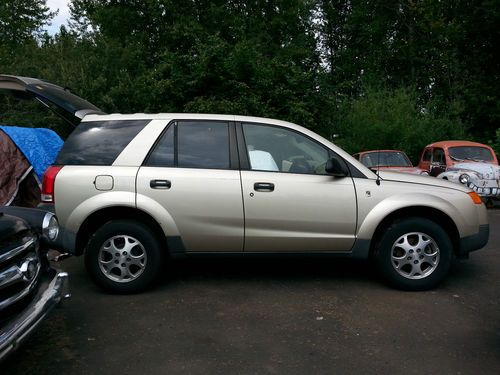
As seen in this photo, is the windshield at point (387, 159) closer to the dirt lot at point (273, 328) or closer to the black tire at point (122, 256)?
the dirt lot at point (273, 328)

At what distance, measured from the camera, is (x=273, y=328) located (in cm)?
381

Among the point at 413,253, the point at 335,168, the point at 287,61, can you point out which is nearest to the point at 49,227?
the point at 335,168

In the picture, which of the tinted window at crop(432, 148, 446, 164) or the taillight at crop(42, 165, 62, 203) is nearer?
the taillight at crop(42, 165, 62, 203)

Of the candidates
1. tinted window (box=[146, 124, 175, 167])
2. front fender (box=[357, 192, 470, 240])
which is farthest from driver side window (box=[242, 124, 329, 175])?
tinted window (box=[146, 124, 175, 167])

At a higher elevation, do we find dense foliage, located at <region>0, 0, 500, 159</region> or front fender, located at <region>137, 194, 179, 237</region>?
dense foliage, located at <region>0, 0, 500, 159</region>

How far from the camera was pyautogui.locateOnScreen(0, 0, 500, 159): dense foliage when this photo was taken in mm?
14656

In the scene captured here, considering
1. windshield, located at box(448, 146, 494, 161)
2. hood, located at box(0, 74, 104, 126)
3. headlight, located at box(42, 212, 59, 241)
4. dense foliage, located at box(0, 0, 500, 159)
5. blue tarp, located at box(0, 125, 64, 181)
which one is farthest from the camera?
dense foliage, located at box(0, 0, 500, 159)

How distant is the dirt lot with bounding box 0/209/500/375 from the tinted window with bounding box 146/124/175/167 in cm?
131

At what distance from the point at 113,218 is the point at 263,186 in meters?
1.55

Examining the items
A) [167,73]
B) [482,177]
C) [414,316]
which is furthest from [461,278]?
[167,73]

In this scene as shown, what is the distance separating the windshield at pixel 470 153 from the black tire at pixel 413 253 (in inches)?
326

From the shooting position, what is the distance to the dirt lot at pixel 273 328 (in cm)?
320

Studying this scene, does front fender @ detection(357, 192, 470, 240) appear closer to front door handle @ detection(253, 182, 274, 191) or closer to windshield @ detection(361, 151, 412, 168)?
front door handle @ detection(253, 182, 274, 191)

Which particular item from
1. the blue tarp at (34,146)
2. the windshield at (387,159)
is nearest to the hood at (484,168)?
the windshield at (387,159)
